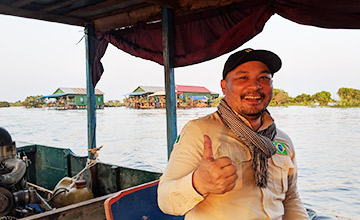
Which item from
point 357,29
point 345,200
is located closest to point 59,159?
point 357,29

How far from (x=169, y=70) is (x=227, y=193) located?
1846 mm

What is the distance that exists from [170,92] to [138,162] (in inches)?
385

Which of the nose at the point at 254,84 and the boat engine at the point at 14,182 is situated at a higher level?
the nose at the point at 254,84

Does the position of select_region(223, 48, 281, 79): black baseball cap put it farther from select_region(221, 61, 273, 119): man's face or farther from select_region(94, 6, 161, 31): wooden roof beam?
select_region(94, 6, 161, 31): wooden roof beam

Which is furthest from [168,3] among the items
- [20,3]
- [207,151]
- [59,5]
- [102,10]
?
[207,151]

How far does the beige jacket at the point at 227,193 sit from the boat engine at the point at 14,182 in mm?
1818

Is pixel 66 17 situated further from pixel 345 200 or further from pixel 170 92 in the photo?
pixel 345 200

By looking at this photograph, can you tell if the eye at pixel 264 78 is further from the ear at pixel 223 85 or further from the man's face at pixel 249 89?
the ear at pixel 223 85

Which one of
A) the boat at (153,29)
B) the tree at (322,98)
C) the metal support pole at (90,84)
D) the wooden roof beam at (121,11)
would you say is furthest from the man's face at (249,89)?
the tree at (322,98)

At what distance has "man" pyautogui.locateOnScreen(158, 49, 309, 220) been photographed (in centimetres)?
114

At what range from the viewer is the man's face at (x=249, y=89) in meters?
1.35

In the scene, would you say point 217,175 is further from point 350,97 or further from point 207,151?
point 350,97

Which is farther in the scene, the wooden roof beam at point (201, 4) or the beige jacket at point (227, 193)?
the wooden roof beam at point (201, 4)

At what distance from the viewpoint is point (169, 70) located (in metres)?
2.90
